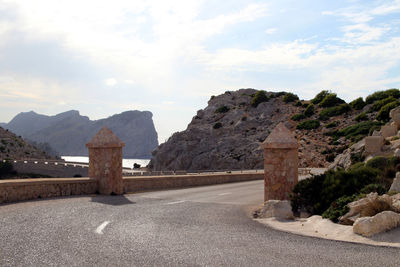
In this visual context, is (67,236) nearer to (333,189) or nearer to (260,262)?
(260,262)

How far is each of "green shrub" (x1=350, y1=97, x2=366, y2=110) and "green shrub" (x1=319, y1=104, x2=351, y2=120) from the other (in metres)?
1.26

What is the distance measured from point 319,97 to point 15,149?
77655 millimetres

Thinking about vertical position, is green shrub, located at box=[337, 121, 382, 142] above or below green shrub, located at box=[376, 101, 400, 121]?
below

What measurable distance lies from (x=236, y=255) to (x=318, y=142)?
65092mm

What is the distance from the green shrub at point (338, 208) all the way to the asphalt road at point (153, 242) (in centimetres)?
203

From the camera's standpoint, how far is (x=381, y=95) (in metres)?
74.6

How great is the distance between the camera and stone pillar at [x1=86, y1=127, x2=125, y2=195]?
51.8 ft

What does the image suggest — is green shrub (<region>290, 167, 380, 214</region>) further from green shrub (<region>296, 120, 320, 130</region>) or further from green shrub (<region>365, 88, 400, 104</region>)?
green shrub (<region>365, 88, 400, 104</region>)

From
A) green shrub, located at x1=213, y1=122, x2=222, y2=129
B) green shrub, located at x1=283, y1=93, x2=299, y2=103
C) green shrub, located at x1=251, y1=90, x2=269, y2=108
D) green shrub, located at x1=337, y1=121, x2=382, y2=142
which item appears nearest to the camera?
green shrub, located at x1=337, y1=121, x2=382, y2=142

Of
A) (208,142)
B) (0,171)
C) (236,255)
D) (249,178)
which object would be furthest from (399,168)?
(208,142)

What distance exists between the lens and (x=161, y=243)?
276 inches

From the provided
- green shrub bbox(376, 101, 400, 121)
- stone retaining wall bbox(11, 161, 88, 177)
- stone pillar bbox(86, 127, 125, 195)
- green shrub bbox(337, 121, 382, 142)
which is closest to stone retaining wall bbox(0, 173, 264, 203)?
stone pillar bbox(86, 127, 125, 195)

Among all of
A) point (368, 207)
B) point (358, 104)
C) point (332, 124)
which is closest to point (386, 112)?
point (332, 124)

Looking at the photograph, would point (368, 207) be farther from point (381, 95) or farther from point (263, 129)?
point (263, 129)
